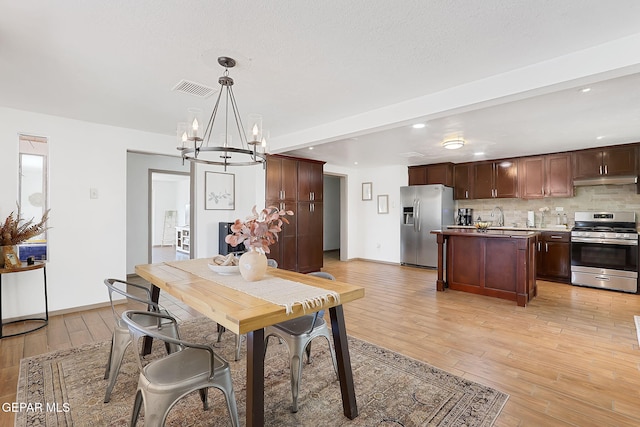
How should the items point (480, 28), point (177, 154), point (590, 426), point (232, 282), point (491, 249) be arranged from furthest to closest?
point (177, 154) → point (491, 249) → point (232, 282) → point (480, 28) → point (590, 426)

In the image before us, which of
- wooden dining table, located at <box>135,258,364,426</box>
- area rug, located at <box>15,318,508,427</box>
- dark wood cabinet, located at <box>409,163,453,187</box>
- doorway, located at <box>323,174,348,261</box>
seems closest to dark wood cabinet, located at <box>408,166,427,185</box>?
dark wood cabinet, located at <box>409,163,453,187</box>

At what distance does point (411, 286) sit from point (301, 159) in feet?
9.92

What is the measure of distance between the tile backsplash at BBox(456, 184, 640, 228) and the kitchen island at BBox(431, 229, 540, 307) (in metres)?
2.12

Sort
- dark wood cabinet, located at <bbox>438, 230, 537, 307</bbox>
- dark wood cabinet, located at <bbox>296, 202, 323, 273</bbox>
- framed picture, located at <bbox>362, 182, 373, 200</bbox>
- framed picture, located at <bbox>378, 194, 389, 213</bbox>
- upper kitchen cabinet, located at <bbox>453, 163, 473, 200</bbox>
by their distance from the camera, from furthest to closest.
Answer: framed picture, located at <bbox>362, 182, 373, 200</bbox>
framed picture, located at <bbox>378, 194, 389, 213</bbox>
upper kitchen cabinet, located at <bbox>453, 163, 473, 200</bbox>
dark wood cabinet, located at <bbox>296, 202, 323, 273</bbox>
dark wood cabinet, located at <bbox>438, 230, 537, 307</bbox>

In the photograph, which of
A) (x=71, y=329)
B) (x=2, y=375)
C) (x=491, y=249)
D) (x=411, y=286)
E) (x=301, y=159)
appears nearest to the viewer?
(x=2, y=375)

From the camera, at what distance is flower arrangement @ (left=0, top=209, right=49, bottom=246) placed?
10.4 ft

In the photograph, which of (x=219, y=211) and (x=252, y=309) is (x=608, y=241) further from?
(x=219, y=211)

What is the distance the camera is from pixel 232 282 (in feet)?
6.88

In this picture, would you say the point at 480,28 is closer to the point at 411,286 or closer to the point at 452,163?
the point at 411,286

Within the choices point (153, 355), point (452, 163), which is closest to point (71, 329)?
point (153, 355)

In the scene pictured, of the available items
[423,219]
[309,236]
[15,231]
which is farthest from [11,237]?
[423,219]
